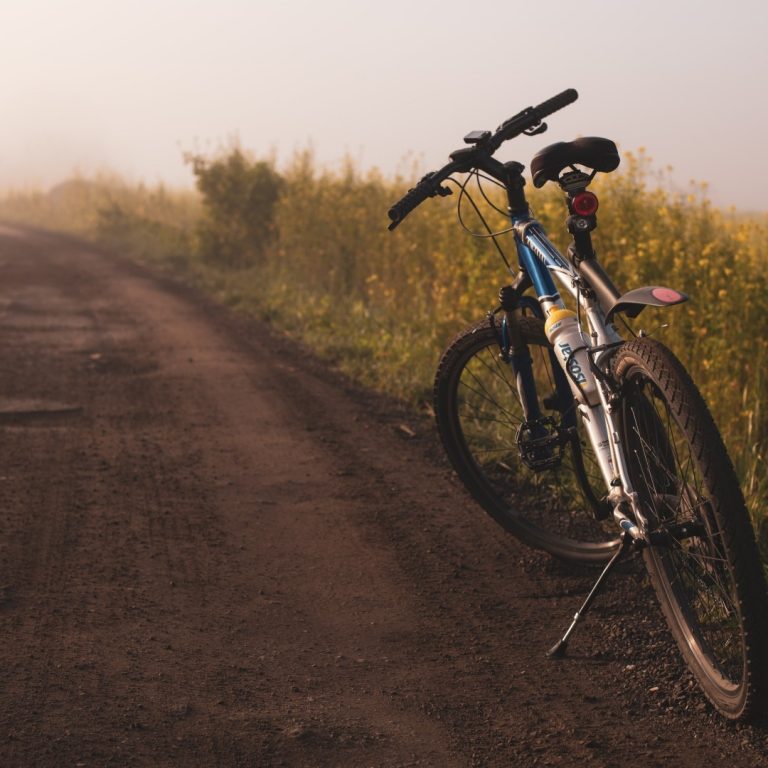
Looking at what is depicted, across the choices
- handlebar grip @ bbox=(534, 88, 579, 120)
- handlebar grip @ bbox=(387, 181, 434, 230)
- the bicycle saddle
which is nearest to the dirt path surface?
handlebar grip @ bbox=(387, 181, 434, 230)

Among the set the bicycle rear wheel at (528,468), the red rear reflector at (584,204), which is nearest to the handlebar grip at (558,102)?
the red rear reflector at (584,204)

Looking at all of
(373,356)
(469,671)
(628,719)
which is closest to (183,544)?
(469,671)

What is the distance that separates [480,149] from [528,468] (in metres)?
1.31

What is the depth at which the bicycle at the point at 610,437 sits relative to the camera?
2697mm

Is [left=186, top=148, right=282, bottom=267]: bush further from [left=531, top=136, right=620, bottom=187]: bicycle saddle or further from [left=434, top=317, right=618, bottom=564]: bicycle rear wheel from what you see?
[left=531, top=136, right=620, bottom=187]: bicycle saddle

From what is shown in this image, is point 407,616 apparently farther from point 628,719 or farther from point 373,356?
point 373,356

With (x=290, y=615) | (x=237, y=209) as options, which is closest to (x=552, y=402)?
(x=290, y=615)

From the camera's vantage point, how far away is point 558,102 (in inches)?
149

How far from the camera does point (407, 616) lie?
3674mm

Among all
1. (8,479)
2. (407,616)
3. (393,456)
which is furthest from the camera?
(393,456)

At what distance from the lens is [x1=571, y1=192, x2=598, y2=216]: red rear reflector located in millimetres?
3348

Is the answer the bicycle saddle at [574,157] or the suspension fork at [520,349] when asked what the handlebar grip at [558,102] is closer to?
the bicycle saddle at [574,157]

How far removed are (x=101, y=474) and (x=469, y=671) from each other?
261 cm

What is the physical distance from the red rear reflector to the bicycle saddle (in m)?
0.10
